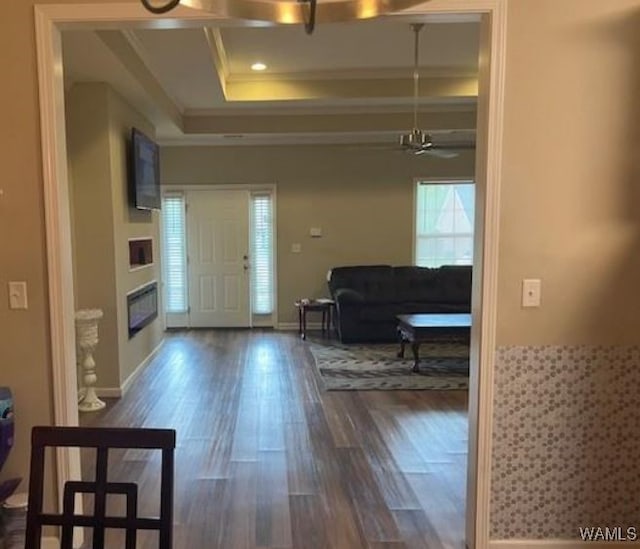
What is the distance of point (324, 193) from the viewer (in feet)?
24.3

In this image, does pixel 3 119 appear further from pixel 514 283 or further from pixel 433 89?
pixel 433 89

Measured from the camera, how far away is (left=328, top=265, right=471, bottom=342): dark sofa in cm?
655

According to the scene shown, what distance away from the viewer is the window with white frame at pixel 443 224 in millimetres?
7543

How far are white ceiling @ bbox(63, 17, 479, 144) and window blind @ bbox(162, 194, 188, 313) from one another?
90 centimetres

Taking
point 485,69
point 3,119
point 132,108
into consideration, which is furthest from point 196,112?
point 485,69

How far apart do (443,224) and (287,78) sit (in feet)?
10.5

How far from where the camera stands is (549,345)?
2230 millimetres

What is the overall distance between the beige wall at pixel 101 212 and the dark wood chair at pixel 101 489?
330 centimetres

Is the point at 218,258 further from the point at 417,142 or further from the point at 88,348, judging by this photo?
the point at 417,142

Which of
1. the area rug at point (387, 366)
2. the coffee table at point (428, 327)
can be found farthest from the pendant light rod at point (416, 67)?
the area rug at point (387, 366)

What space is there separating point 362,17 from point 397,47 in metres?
4.03

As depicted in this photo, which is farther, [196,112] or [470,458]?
[196,112]

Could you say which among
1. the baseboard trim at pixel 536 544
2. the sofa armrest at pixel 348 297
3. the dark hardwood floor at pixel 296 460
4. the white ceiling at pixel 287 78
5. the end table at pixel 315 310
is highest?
the white ceiling at pixel 287 78

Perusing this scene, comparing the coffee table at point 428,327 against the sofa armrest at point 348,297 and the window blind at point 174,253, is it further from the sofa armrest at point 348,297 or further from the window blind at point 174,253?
the window blind at point 174,253
